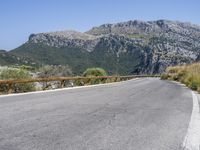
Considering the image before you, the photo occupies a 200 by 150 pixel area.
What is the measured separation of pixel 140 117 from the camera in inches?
423

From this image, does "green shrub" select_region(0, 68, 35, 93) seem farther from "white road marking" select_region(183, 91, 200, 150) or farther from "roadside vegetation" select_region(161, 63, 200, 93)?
"white road marking" select_region(183, 91, 200, 150)

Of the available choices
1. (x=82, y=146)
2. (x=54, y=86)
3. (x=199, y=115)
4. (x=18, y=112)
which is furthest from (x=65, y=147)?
(x=54, y=86)

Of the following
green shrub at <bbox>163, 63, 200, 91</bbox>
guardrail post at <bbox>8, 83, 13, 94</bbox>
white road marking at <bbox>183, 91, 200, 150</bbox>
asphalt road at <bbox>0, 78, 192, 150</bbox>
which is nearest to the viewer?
asphalt road at <bbox>0, 78, 192, 150</bbox>

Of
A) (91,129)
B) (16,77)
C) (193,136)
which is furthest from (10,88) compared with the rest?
(193,136)

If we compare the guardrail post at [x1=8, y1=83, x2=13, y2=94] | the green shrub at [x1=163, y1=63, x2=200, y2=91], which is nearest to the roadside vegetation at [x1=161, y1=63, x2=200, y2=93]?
the green shrub at [x1=163, y1=63, x2=200, y2=91]

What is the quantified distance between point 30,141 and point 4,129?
131cm

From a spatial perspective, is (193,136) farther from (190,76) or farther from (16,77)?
(190,76)

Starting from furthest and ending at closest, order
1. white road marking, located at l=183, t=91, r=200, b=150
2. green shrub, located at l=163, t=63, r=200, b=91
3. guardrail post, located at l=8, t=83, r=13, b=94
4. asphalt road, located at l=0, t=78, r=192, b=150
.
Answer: green shrub, located at l=163, t=63, r=200, b=91
guardrail post, located at l=8, t=83, r=13, b=94
white road marking, located at l=183, t=91, r=200, b=150
asphalt road, located at l=0, t=78, r=192, b=150

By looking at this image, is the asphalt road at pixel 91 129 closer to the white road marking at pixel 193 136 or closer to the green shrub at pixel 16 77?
the white road marking at pixel 193 136

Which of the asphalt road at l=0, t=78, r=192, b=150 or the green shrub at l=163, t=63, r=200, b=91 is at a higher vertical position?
the asphalt road at l=0, t=78, r=192, b=150

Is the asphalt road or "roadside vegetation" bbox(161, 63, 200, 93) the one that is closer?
the asphalt road

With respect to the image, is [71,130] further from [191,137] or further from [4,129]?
[191,137]

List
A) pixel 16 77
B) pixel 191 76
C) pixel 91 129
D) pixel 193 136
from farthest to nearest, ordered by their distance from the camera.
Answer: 1. pixel 191 76
2. pixel 16 77
3. pixel 91 129
4. pixel 193 136

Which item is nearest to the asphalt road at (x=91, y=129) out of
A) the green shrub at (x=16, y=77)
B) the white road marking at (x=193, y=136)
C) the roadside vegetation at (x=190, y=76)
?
the white road marking at (x=193, y=136)
